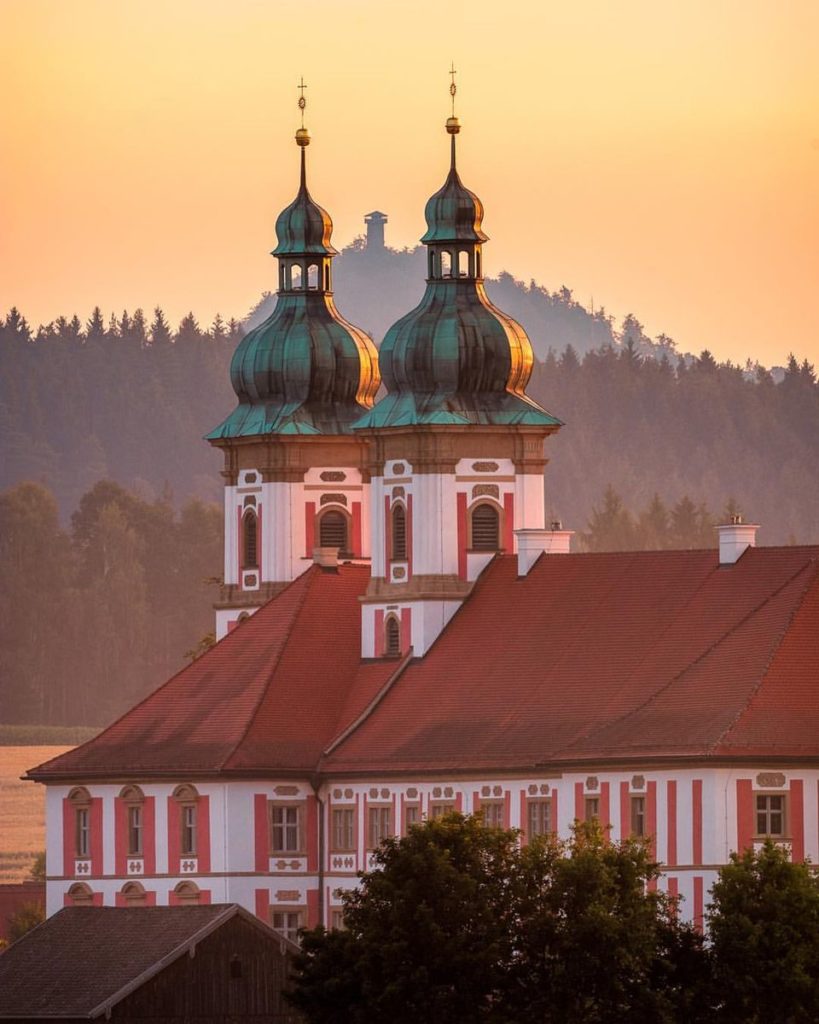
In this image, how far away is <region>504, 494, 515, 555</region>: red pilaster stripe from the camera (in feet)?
405

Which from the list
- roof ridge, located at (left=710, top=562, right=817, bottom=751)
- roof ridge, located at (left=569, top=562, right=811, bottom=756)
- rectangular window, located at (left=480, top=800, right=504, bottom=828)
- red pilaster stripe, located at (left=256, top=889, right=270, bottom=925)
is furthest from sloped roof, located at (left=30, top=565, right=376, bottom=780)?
roof ridge, located at (left=710, top=562, right=817, bottom=751)

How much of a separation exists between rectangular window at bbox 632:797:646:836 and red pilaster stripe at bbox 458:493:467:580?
51.7 ft

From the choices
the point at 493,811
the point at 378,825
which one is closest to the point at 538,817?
the point at 493,811

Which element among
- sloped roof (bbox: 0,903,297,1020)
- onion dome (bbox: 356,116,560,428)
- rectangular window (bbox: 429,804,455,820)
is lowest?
sloped roof (bbox: 0,903,297,1020)

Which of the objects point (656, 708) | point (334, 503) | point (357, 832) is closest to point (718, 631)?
point (656, 708)

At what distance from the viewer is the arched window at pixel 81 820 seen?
12288 cm

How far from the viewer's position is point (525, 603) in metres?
120

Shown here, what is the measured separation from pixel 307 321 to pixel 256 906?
18.8m

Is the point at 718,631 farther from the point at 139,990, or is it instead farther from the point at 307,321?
the point at 307,321

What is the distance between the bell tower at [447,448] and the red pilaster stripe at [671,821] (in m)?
16.1

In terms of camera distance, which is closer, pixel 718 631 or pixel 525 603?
pixel 718 631

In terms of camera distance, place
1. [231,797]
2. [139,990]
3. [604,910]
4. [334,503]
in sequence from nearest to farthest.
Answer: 1. [604,910]
2. [139,990]
3. [231,797]
4. [334,503]

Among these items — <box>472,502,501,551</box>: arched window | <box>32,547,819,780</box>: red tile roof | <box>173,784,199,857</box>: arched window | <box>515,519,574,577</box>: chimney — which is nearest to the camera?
<box>32,547,819,780</box>: red tile roof

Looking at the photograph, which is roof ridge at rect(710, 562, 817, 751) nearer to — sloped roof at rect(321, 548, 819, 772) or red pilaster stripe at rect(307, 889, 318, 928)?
sloped roof at rect(321, 548, 819, 772)
